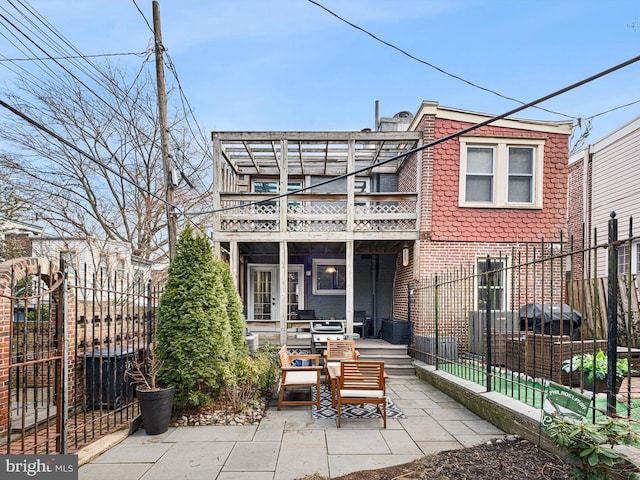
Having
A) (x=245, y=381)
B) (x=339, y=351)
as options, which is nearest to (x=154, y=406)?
(x=245, y=381)

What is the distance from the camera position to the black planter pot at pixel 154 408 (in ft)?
15.6

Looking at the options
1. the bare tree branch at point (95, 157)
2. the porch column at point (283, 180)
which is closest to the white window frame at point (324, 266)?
the porch column at point (283, 180)

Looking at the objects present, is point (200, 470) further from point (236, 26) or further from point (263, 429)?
point (236, 26)

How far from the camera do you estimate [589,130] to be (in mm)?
18828

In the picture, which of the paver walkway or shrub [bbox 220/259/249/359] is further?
shrub [bbox 220/259/249/359]

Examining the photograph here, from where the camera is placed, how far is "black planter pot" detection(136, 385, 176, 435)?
4.77 meters

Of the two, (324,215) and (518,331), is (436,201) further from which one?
(518,331)

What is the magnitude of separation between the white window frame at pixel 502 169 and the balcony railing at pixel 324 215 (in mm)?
1507

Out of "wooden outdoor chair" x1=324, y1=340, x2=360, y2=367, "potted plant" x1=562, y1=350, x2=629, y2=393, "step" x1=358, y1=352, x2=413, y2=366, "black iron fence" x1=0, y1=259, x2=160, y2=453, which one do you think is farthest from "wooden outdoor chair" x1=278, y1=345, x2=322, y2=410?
"potted plant" x1=562, y1=350, x2=629, y2=393

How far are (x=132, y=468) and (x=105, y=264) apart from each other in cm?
836

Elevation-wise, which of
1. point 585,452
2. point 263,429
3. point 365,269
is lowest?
point 263,429

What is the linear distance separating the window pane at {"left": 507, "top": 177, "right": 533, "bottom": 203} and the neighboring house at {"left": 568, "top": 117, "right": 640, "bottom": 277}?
2.22 meters

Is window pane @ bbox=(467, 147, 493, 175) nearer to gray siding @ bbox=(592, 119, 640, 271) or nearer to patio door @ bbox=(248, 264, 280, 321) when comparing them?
gray siding @ bbox=(592, 119, 640, 271)

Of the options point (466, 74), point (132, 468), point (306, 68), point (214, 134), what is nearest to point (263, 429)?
point (132, 468)
